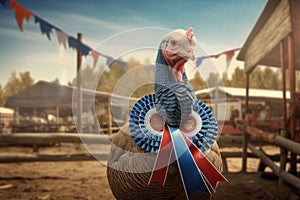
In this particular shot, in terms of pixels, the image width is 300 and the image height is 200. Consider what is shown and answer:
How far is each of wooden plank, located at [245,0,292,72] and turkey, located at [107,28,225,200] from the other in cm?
268

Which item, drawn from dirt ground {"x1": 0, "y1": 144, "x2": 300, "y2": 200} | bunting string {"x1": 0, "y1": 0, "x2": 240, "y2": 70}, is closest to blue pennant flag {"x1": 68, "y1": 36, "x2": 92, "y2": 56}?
bunting string {"x1": 0, "y1": 0, "x2": 240, "y2": 70}

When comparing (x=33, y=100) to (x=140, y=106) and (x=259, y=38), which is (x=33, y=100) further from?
(x=140, y=106)

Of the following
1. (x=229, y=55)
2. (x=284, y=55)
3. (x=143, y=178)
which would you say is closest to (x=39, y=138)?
(x=143, y=178)

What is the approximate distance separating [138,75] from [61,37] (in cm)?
540

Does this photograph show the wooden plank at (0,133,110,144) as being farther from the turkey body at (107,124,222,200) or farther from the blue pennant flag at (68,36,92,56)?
the turkey body at (107,124,222,200)

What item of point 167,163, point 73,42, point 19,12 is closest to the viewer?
point 167,163

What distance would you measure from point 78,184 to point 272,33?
171 inches

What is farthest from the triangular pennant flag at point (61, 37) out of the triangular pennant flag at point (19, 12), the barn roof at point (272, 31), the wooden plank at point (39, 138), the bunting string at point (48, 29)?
the barn roof at point (272, 31)

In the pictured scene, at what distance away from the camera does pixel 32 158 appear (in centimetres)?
539

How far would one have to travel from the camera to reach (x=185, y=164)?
64.2 inches

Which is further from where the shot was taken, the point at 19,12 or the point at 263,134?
the point at 19,12

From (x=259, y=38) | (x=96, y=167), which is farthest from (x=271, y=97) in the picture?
(x=96, y=167)

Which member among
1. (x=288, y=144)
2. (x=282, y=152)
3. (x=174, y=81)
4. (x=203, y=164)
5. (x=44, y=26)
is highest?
(x=44, y=26)

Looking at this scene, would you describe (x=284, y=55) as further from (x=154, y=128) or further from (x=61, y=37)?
(x=61, y=37)
